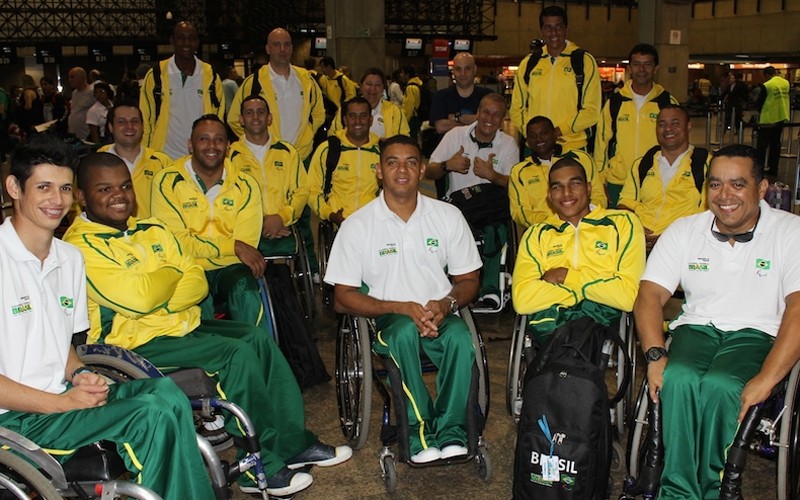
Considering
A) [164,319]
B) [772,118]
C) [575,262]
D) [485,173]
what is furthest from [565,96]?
[772,118]

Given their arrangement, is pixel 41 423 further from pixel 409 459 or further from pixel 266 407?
pixel 409 459

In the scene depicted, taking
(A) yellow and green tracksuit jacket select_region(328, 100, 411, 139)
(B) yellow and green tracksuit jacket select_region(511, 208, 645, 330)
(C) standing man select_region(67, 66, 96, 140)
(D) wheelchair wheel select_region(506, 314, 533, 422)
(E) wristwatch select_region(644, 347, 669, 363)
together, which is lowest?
(D) wheelchair wheel select_region(506, 314, 533, 422)

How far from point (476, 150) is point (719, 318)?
8.49ft

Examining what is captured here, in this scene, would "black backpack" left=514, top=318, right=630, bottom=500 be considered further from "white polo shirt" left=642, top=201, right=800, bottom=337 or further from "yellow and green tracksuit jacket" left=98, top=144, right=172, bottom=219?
"yellow and green tracksuit jacket" left=98, top=144, right=172, bottom=219

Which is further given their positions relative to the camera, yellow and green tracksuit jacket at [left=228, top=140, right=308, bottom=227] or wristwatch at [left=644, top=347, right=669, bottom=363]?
yellow and green tracksuit jacket at [left=228, top=140, right=308, bottom=227]

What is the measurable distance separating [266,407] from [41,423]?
945mm

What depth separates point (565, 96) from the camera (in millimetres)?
5473

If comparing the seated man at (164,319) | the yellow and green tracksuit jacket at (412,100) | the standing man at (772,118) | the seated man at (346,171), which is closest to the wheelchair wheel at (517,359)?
the seated man at (164,319)

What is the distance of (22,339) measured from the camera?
8.04 feet

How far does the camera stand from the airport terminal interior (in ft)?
11.3

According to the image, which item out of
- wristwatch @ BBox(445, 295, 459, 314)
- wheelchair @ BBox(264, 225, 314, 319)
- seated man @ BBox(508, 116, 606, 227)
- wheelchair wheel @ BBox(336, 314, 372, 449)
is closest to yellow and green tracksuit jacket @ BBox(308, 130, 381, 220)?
wheelchair @ BBox(264, 225, 314, 319)

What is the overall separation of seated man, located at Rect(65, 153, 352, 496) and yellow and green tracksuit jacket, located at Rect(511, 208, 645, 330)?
3.44ft

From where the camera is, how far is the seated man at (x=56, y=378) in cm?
236

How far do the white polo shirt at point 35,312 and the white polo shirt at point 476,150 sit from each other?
10.2ft
